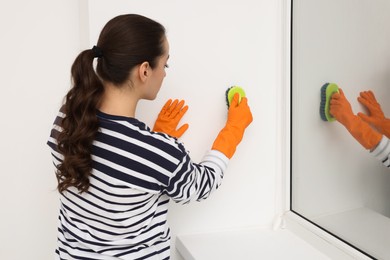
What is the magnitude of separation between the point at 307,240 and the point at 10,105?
3.29ft

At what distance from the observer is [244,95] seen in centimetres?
107

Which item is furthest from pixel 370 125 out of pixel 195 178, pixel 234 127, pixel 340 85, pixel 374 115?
pixel 195 178

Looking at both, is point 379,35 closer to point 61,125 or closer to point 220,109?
point 220,109

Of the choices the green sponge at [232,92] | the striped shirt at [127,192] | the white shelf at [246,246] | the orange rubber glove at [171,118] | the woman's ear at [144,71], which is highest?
the woman's ear at [144,71]

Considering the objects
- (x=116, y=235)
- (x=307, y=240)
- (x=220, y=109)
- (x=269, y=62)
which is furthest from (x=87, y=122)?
(x=307, y=240)

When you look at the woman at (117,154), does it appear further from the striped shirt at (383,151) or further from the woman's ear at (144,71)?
the striped shirt at (383,151)

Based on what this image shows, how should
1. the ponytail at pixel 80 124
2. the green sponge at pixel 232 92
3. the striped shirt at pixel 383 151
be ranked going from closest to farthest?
the ponytail at pixel 80 124 < the striped shirt at pixel 383 151 < the green sponge at pixel 232 92

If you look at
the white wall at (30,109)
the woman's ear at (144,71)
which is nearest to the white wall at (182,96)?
the white wall at (30,109)

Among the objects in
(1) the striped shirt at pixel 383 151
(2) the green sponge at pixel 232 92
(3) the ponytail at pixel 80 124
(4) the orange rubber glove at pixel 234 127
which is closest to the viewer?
(3) the ponytail at pixel 80 124

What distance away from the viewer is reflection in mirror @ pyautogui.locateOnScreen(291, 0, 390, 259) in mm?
861

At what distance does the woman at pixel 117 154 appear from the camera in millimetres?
701

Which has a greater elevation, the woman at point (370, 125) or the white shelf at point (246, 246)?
the woman at point (370, 125)

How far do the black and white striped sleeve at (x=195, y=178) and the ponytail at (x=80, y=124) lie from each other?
0.18m

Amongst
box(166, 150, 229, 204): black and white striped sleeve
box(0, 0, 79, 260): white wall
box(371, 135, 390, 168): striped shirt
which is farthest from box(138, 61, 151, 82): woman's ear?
box(371, 135, 390, 168): striped shirt
